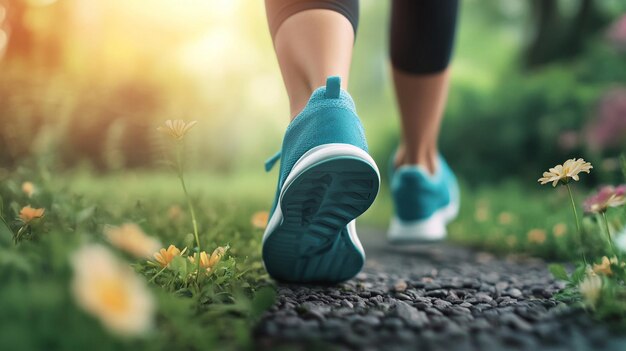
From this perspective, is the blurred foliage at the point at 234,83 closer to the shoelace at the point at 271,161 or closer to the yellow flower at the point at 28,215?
the shoelace at the point at 271,161

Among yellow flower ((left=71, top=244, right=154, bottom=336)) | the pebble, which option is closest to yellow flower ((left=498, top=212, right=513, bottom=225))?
the pebble

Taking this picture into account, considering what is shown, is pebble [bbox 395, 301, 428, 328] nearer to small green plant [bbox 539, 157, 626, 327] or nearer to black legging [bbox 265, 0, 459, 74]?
small green plant [bbox 539, 157, 626, 327]

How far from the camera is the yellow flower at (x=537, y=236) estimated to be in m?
2.40

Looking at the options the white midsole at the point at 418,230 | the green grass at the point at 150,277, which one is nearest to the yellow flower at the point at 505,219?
the green grass at the point at 150,277

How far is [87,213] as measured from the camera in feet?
4.09

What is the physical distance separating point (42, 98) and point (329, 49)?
12.0ft

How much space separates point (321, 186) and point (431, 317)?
324 mm

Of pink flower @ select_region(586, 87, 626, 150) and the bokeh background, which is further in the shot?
the bokeh background

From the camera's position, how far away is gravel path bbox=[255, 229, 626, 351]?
A: 0.89m

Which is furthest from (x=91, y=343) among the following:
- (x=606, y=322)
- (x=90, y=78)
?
(x=90, y=78)

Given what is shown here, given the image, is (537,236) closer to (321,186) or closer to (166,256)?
(321,186)

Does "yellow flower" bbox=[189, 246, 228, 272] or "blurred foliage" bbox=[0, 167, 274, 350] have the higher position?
"yellow flower" bbox=[189, 246, 228, 272]

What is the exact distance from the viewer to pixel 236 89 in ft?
32.4

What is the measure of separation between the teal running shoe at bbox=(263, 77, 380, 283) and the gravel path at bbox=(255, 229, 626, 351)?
0.31 ft
